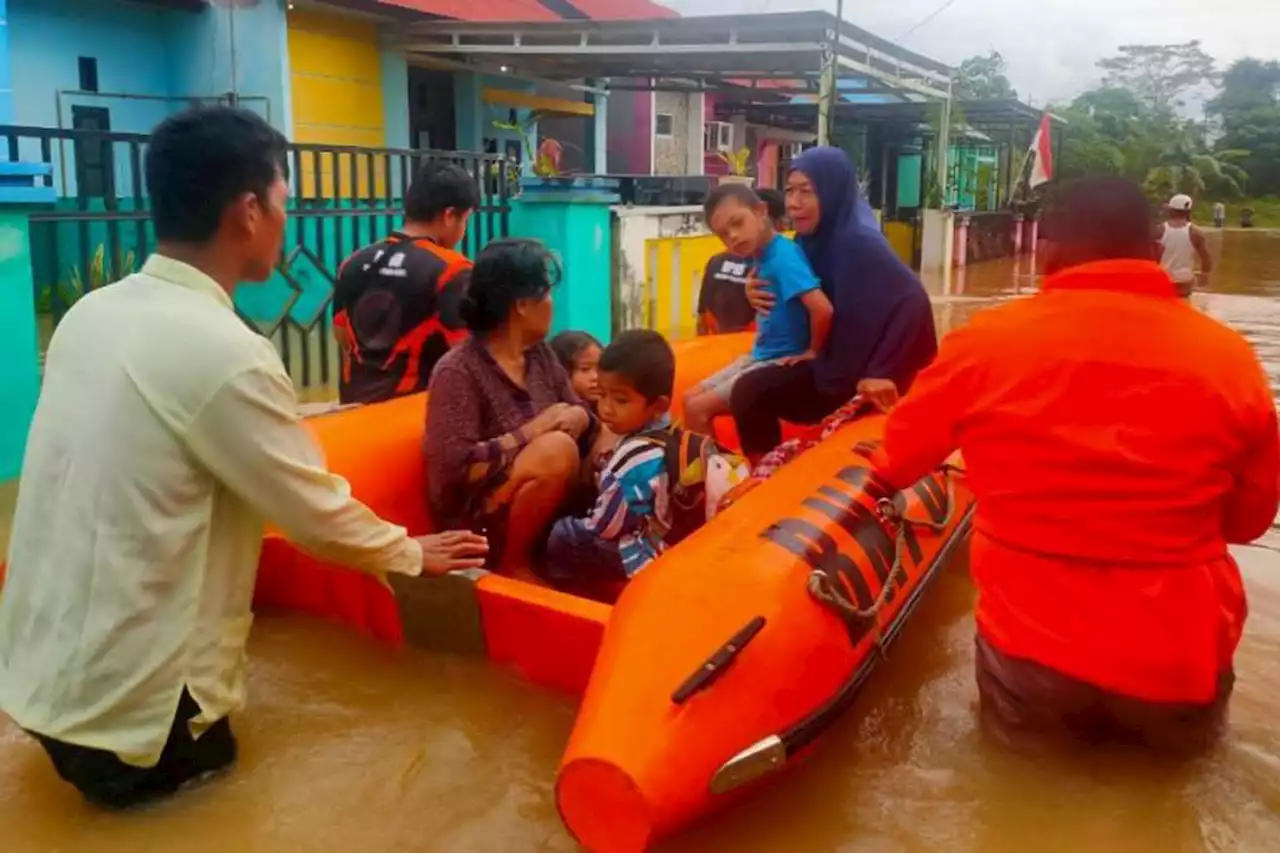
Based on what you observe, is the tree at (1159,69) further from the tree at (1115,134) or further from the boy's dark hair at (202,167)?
the boy's dark hair at (202,167)

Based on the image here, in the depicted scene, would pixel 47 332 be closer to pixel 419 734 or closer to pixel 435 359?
pixel 435 359

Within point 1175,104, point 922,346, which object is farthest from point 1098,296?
point 1175,104

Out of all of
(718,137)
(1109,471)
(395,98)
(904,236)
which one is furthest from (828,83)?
(718,137)

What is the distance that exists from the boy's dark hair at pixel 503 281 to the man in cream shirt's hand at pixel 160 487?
919 mm

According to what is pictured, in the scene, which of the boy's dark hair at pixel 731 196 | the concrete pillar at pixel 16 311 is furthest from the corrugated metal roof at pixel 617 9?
the boy's dark hair at pixel 731 196

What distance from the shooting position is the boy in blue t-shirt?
13.8 feet

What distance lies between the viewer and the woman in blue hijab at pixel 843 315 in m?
4.11

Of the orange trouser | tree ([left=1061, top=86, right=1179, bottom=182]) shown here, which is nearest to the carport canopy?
the orange trouser

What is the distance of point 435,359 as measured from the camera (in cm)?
439

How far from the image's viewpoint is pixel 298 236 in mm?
7316

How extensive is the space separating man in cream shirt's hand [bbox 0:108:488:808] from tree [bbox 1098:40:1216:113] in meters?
54.4

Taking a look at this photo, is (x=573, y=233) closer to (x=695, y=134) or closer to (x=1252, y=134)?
(x=695, y=134)

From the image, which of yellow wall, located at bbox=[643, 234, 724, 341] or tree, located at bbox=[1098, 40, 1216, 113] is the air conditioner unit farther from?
tree, located at bbox=[1098, 40, 1216, 113]

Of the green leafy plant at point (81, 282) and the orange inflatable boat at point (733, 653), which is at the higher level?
the green leafy plant at point (81, 282)
